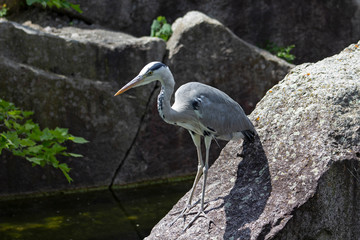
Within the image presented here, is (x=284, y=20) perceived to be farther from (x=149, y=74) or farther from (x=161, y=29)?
(x=149, y=74)

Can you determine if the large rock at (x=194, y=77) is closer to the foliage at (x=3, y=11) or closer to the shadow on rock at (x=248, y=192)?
the foliage at (x=3, y=11)

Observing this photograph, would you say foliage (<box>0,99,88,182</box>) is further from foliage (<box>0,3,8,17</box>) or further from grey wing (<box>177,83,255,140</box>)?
foliage (<box>0,3,8,17</box>)

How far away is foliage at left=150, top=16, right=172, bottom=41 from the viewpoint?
→ 25.1ft

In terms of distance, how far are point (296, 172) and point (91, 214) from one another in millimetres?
3056

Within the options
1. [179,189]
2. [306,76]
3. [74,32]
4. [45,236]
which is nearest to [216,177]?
[306,76]

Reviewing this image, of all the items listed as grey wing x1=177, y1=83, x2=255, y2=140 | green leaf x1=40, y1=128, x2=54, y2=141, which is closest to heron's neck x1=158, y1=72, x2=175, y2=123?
grey wing x1=177, y1=83, x2=255, y2=140

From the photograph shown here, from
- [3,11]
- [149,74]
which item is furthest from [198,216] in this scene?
[3,11]

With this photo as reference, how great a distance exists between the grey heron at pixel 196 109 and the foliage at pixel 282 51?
16.2 feet

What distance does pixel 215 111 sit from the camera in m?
3.81

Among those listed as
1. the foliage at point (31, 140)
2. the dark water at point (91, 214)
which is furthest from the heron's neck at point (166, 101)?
the dark water at point (91, 214)

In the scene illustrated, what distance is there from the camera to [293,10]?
9.04 metres

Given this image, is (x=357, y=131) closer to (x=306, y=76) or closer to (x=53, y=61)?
(x=306, y=76)

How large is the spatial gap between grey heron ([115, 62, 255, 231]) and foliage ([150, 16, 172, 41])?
389 cm

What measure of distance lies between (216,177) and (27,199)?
3.29 metres
